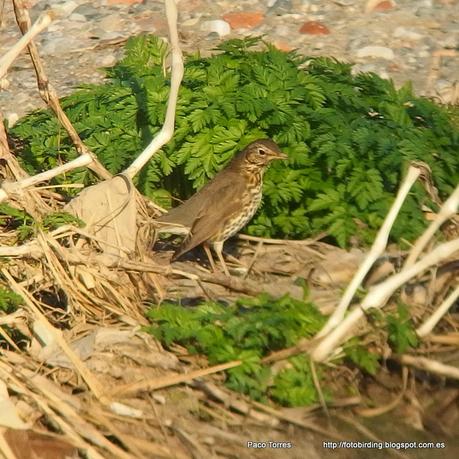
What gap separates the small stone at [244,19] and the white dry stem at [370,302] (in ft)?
17.4

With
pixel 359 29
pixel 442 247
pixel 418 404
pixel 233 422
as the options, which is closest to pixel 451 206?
pixel 442 247

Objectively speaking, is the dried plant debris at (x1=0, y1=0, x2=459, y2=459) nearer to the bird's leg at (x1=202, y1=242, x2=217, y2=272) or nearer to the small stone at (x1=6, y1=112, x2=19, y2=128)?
the bird's leg at (x1=202, y1=242, x2=217, y2=272)

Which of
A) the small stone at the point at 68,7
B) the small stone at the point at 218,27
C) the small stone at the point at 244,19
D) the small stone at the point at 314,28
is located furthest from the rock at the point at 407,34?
the small stone at the point at 68,7

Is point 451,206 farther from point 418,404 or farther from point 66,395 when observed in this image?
point 66,395

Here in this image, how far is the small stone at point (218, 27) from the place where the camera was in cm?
1100

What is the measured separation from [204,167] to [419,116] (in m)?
1.46

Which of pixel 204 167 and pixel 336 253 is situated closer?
pixel 336 253

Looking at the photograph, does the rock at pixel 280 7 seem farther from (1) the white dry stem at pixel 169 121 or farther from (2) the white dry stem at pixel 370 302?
(2) the white dry stem at pixel 370 302

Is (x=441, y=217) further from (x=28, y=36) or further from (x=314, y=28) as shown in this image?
(x=314, y=28)

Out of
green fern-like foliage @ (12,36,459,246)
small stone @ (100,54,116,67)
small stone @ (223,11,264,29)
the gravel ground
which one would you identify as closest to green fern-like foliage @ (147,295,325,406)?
green fern-like foliage @ (12,36,459,246)

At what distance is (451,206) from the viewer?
→ 6113 millimetres

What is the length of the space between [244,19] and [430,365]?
5.71 m

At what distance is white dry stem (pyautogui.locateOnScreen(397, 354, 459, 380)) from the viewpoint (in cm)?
611

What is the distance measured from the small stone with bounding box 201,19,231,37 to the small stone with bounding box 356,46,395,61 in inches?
48.4
